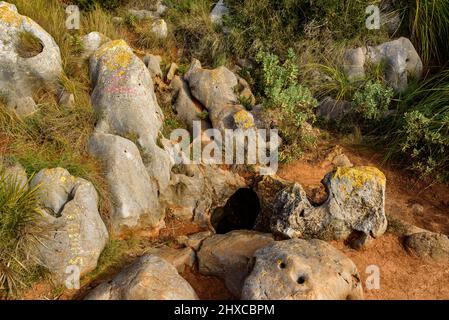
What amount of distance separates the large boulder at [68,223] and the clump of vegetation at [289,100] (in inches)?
111

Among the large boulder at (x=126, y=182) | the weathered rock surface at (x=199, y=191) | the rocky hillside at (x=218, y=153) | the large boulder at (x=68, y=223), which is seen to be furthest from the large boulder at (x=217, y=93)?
the large boulder at (x=68, y=223)

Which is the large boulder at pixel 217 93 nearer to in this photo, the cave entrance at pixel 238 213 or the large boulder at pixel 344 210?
the cave entrance at pixel 238 213

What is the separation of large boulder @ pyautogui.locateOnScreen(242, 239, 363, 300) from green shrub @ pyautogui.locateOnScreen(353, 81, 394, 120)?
10.2 feet

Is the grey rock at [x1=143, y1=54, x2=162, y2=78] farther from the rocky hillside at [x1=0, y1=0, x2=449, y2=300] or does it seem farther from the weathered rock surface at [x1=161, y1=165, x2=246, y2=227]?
the weathered rock surface at [x1=161, y1=165, x2=246, y2=227]

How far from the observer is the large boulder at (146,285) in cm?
365

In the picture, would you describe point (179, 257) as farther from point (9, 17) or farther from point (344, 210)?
point (9, 17)

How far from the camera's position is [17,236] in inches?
156

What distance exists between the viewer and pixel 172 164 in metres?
Answer: 5.81

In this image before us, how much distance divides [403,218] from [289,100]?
236 centimetres

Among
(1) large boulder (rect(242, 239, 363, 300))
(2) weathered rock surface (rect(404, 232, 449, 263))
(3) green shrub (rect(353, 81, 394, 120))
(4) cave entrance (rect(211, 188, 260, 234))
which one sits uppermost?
(3) green shrub (rect(353, 81, 394, 120))

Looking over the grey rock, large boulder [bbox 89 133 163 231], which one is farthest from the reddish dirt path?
the grey rock

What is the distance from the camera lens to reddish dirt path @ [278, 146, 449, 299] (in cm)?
420

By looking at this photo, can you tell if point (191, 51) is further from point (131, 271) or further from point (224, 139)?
point (131, 271)

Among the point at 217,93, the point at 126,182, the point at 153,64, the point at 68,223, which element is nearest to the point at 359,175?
the point at 126,182
